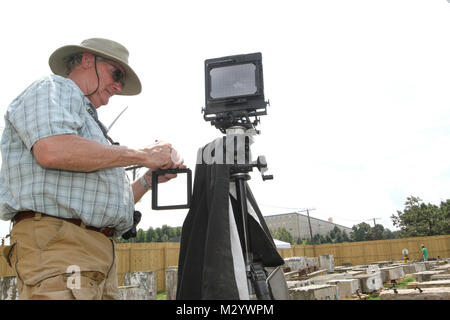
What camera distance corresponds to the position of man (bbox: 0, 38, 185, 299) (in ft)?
4.96

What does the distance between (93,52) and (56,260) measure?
4.14 ft

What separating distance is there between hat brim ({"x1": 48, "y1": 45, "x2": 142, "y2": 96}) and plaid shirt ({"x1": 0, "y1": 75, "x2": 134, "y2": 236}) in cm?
39

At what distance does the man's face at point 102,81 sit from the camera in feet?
6.91

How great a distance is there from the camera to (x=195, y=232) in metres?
1.77

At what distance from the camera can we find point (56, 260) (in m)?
1.50

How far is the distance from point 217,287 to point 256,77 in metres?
1.43

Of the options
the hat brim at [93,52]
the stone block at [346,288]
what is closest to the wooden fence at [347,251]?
the stone block at [346,288]

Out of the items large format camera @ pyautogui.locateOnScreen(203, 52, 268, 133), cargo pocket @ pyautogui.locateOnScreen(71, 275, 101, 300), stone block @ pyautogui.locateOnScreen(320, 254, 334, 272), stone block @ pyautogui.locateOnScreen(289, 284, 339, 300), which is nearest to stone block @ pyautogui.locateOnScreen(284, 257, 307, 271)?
stone block @ pyautogui.locateOnScreen(320, 254, 334, 272)

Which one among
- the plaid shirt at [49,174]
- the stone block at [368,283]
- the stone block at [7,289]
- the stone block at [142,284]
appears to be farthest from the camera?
the stone block at [368,283]

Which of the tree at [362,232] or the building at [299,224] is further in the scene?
the building at [299,224]

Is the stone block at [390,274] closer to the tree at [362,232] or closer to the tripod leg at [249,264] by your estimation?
the tripod leg at [249,264]

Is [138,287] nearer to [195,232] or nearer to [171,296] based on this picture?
[171,296]

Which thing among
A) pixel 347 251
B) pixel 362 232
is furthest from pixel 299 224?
pixel 347 251
